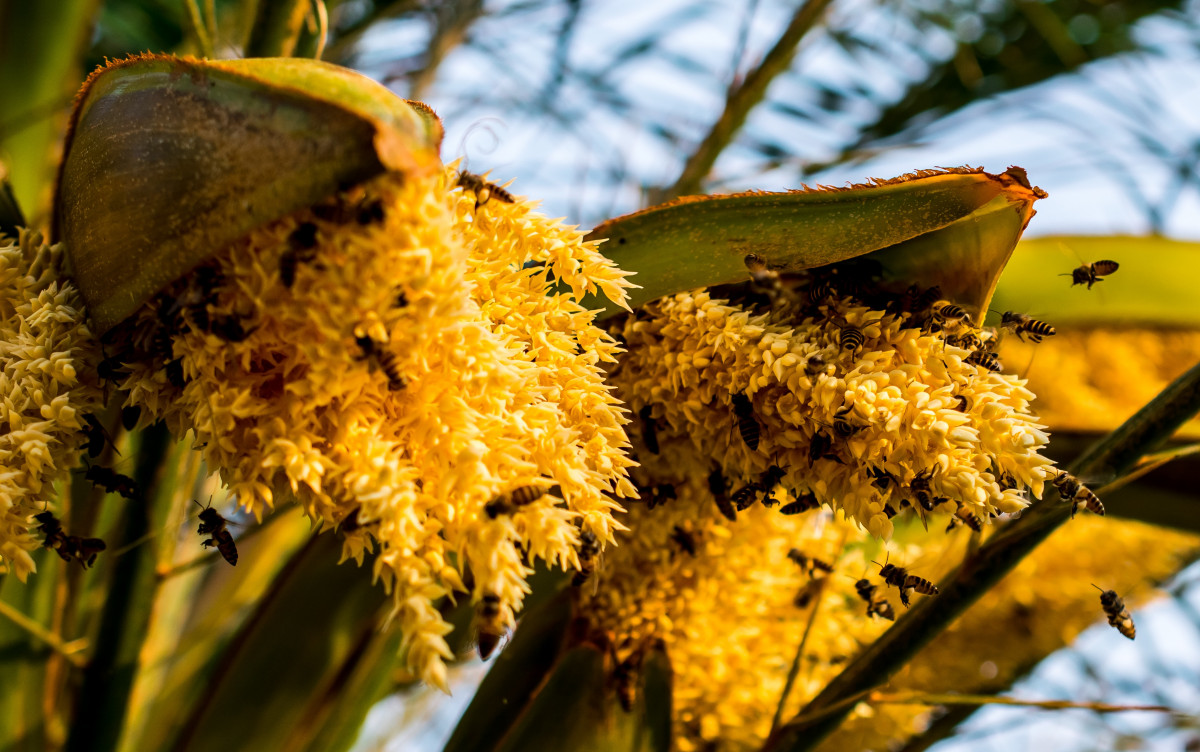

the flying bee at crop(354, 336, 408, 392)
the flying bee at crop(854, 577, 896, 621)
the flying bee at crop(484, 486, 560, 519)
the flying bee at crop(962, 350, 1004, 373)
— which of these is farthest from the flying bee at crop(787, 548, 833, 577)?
the flying bee at crop(354, 336, 408, 392)

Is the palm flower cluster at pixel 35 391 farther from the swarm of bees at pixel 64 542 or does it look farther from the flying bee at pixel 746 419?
the flying bee at pixel 746 419

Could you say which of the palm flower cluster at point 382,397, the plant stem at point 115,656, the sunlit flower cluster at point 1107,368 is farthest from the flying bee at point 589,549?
the sunlit flower cluster at point 1107,368

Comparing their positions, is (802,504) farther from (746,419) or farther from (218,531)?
(218,531)

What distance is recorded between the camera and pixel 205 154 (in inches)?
35.7

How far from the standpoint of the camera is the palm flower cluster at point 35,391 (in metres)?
0.96

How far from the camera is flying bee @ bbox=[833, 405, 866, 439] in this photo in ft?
3.45

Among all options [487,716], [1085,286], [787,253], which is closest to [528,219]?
[787,253]

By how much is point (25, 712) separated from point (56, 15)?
1374 mm

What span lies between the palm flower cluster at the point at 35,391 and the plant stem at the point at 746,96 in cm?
164

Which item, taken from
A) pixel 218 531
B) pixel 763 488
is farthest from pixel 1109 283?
pixel 218 531

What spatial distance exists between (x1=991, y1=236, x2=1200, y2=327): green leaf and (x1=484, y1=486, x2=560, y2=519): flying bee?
115 cm

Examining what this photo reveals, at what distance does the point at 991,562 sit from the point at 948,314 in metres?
0.40

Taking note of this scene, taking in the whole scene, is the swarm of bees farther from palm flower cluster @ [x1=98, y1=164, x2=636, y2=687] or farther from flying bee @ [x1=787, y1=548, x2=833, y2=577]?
flying bee @ [x1=787, y1=548, x2=833, y2=577]

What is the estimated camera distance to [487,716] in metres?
1.50
